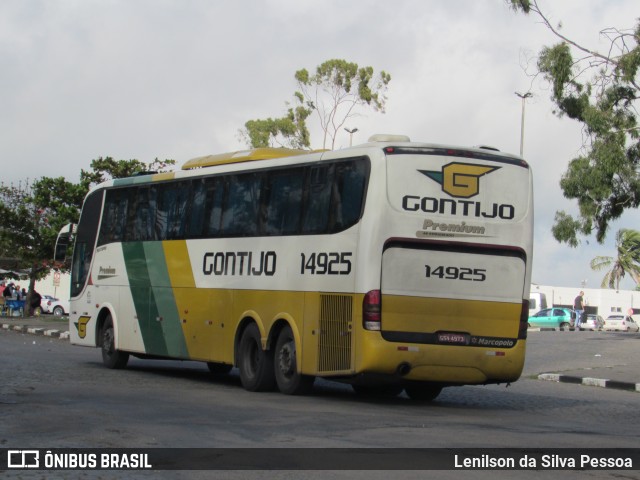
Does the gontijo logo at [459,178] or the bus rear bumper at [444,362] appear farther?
the gontijo logo at [459,178]

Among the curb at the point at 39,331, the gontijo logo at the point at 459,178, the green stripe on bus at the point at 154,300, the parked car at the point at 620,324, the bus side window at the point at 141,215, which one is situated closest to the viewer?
the gontijo logo at the point at 459,178

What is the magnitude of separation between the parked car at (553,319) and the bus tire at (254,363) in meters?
52.3

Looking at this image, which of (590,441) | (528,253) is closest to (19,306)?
(528,253)

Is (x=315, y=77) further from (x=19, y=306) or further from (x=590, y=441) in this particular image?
(x=590, y=441)

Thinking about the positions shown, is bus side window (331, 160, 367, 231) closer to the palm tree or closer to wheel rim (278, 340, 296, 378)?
wheel rim (278, 340, 296, 378)

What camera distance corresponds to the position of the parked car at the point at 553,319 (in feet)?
223

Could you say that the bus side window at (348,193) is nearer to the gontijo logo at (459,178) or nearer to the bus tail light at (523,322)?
the gontijo logo at (459,178)

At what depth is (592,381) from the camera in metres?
22.9

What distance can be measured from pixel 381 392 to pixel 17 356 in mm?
8619

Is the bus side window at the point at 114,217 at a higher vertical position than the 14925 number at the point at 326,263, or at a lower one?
higher

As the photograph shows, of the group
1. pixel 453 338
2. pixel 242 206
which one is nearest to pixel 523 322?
pixel 453 338

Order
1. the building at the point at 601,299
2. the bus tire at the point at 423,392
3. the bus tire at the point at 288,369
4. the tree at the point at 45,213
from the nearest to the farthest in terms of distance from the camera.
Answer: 1. the bus tire at the point at 288,369
2. the bus tire at the point at 423,392
3. the tree at the point at 45,213
4. the building at the point at 601,299

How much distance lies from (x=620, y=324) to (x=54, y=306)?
37.6m

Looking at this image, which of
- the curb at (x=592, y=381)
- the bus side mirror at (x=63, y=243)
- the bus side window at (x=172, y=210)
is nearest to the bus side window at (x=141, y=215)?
the bus side window at (x=172, y=210)
